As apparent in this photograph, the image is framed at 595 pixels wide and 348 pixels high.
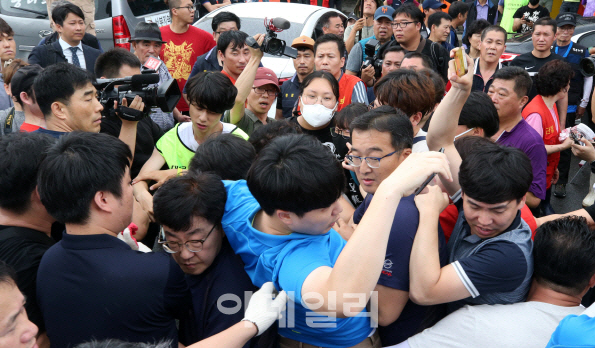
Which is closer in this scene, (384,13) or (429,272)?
(429,272)

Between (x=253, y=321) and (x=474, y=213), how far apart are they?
1006mm

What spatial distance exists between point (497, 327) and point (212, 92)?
2.12 metres

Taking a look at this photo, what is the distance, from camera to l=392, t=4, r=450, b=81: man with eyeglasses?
547 cm

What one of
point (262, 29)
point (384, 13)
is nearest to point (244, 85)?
point (384, 13)

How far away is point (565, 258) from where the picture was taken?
1950mm

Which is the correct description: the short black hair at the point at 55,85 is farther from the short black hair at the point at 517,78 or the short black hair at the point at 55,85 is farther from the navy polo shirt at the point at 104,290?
the short black hair at the point at 517,78

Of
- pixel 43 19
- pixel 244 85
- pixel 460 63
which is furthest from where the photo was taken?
pixel 43 19

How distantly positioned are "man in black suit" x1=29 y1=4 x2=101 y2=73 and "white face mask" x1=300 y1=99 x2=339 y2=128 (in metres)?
3.02

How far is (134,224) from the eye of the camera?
2705mm

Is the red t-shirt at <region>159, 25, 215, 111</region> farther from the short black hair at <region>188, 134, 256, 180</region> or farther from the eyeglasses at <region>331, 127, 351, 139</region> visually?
the short black hair at <region>188, 134, 256, 180</region>

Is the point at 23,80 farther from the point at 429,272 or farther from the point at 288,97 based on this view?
the point at 429,272

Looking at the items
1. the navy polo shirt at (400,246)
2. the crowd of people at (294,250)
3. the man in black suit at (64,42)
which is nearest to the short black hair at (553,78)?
the crowd of people at (294,250)

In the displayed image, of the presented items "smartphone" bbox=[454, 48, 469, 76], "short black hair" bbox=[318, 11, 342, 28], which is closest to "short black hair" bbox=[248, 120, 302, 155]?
"smartphone" bbox=[454, 48, 469, 76]

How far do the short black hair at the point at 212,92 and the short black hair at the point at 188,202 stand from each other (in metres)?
1.24
